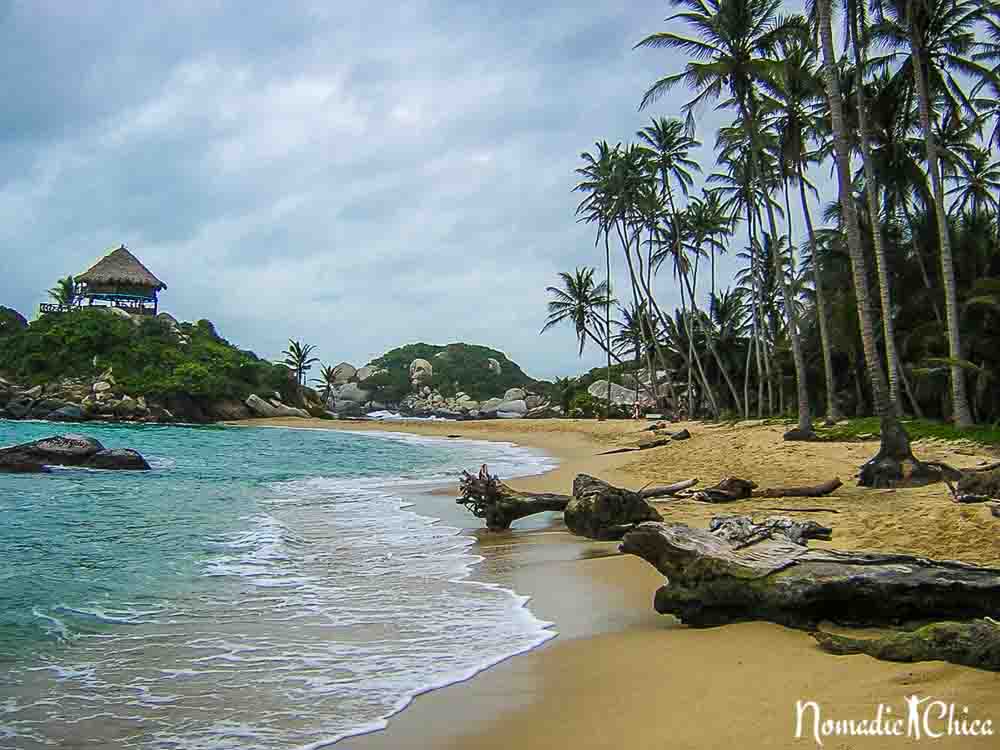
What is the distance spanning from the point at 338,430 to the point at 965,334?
143ft

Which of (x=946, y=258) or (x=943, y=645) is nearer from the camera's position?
(x=943, y=645)

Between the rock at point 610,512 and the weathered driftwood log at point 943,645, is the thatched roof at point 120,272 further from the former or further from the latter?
the weathered driftwood log at point 943,645

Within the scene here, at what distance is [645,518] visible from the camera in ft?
30.2

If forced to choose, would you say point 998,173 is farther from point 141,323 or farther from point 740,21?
point 141,323

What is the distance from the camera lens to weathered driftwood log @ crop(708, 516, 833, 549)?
5.35 meters

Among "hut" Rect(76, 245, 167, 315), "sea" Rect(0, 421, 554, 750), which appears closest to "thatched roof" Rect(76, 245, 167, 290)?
"hut" Rect(76, 245, 167, 315)

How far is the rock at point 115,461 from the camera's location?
795 inches

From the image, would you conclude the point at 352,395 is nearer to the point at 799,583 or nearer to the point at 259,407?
the point at 259,407

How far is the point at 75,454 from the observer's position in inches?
800

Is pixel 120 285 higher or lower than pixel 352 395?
higher

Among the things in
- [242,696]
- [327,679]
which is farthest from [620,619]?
[242,696]

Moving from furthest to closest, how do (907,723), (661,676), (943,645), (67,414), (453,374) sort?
(453,374)
(67,414)
(661,676)
(943,645)
(907,723)

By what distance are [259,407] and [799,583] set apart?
64.6 metres

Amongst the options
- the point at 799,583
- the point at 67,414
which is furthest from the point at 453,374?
the point at 799,583
